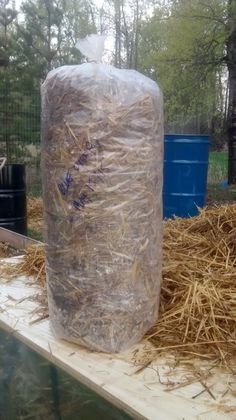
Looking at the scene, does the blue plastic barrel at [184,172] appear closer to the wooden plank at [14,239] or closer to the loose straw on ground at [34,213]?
the loose straw on ground at [34,213]

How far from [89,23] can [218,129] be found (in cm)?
917

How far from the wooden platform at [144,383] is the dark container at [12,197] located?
3018 mm

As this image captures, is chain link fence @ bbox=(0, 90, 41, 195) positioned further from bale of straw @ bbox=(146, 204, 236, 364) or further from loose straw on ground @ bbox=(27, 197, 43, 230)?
bale of straw @ bbox=(146, 204, 236, 364)

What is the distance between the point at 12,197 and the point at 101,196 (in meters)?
3.42

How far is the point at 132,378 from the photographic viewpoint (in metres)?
2.01

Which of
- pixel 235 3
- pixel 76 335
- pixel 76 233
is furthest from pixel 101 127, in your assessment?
pixel 235 3

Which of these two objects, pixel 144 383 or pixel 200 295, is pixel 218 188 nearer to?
pixel 200 295

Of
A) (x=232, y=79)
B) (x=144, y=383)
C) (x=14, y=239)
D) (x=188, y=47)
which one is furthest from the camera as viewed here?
(x=188, y=47)

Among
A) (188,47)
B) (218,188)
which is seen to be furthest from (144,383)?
(188,47)

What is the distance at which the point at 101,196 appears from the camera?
2123 millimetres

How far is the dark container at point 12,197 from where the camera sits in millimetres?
5298

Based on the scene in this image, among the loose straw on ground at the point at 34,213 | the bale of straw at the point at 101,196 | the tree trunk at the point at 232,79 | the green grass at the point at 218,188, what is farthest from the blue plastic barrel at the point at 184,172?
the bale of straw at the point at 101,196

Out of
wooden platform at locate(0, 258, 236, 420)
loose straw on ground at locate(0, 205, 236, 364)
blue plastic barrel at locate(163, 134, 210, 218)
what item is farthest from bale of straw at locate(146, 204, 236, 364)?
blue plastic barrel at locate(163, 134, 210, 218)

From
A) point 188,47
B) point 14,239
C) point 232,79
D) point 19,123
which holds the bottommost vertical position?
point 14,239
